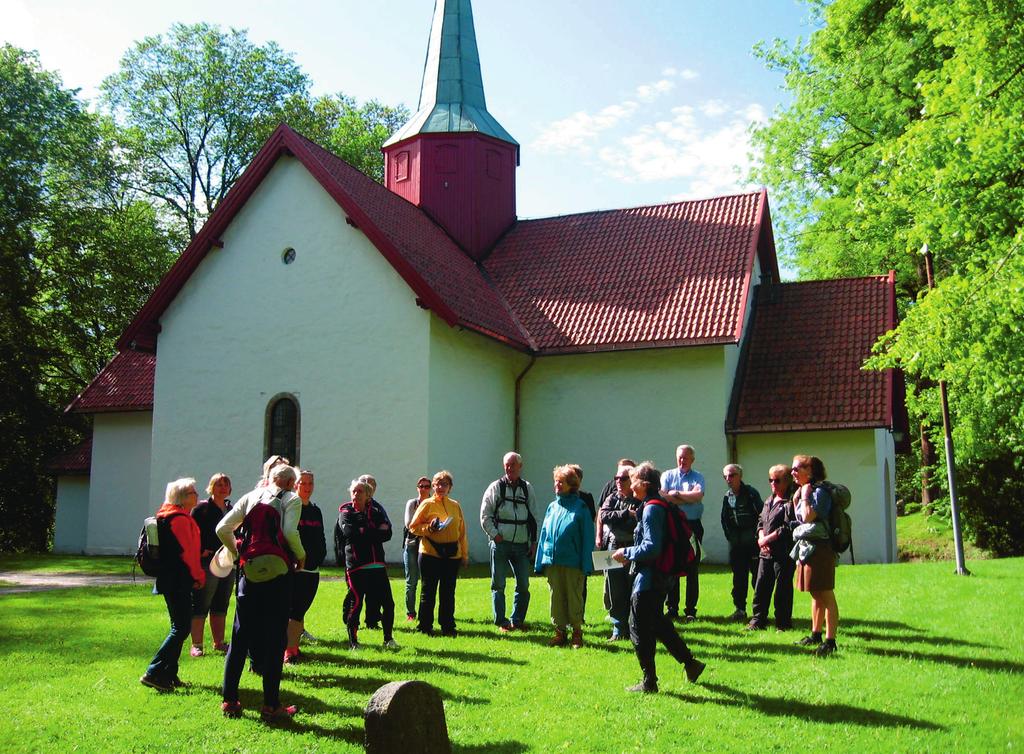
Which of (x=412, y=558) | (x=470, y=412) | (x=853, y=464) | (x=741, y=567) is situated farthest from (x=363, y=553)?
(x=853, y=464)

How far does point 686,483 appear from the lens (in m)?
9.84

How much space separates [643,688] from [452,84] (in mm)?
20990

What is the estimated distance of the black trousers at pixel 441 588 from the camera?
9555mm

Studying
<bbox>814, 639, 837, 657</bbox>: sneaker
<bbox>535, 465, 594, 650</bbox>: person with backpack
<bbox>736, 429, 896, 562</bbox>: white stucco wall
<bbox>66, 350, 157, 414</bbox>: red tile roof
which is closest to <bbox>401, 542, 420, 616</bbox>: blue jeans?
<bbox>535, 465, 594, 650</bbox>: person with backpack

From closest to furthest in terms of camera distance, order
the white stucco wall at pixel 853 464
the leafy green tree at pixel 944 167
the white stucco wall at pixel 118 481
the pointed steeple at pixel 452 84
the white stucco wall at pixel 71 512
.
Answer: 1. the leafy green tree at pixel 944 167
2. the white stucco wall at pixel 853 464
3. the white stucco wall at pixel 118 481
4. the pointed steeple at pixel 452 84
5. the white stucco wall at pixel 71 512

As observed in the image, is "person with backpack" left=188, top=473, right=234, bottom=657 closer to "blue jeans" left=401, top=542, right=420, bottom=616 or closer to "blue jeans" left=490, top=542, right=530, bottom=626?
"blue jeans" left=401, top=542, right=420, bottom=616

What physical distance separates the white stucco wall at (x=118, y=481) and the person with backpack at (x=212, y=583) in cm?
1532

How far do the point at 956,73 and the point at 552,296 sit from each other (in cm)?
1016

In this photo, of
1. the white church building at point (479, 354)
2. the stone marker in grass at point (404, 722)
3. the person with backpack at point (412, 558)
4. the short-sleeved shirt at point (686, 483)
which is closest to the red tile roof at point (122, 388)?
the white church building at point (479, 354)

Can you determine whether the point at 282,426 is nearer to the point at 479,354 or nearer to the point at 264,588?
the point at 479,354

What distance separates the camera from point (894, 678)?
23.7 feet

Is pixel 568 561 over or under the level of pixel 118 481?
under

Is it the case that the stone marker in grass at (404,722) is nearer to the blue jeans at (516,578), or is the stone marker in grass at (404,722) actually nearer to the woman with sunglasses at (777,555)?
the blue jeans at (516,578)

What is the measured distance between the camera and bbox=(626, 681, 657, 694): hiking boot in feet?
22.5
